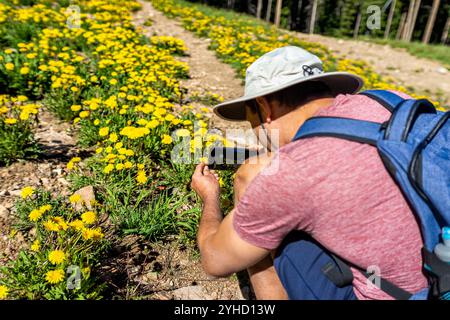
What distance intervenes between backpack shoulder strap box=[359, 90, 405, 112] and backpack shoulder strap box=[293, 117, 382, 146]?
0.17 meters

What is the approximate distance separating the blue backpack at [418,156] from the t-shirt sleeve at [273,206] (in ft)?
0.68

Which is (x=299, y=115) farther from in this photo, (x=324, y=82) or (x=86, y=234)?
(x=86, y=234)

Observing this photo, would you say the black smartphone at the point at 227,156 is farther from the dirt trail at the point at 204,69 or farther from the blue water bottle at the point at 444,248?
the dirt trail at the point at 204,69

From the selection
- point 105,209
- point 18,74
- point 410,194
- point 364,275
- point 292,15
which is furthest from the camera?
point 292,15

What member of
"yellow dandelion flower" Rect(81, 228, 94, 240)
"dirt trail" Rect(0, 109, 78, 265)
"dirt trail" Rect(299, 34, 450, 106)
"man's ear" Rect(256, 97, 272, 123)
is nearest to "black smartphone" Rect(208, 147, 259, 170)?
"man's ear" Rect(256, 97, 272, 123)

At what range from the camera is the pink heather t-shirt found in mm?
1381

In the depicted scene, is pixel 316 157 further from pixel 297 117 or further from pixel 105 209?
pixel 105 209

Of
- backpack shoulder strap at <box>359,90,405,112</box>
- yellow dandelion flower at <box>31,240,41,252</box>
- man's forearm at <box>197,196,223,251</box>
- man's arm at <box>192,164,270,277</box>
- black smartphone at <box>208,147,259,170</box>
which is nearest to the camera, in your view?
backpack shoulder strap at <box>359,90,405,112</box>

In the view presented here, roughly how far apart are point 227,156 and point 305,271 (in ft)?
4.00

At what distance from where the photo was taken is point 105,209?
10.3 feet

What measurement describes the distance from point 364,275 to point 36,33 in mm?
7868

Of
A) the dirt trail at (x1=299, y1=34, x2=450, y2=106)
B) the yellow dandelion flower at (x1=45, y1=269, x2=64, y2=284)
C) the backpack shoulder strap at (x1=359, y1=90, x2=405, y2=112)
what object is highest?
the backpack shoulder strap at (x1=359, y1=90, x2=405, y2=112)

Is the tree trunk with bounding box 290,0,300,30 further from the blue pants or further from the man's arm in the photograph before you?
the blue pants
